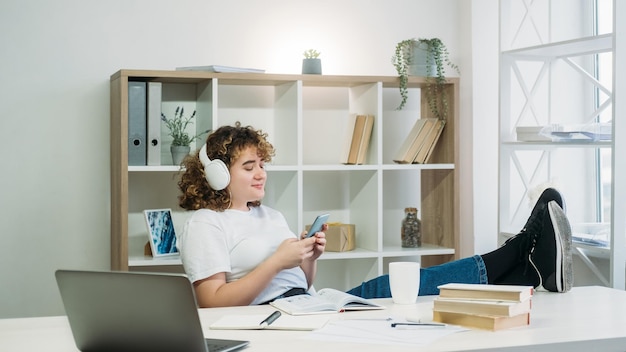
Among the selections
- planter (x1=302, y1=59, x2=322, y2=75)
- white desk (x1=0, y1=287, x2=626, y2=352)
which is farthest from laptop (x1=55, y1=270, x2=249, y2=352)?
planter (x1=302, y1=59, x2=322, y2=75)

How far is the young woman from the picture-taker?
2412 millimetres

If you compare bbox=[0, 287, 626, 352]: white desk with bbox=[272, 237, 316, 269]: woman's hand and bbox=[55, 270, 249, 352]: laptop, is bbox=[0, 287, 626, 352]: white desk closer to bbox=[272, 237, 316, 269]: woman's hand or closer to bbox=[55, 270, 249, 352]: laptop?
bbox=[55, 270, 249, 352]: laptop

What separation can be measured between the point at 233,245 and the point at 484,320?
3.37ft

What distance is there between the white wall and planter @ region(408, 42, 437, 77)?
0.70 metres

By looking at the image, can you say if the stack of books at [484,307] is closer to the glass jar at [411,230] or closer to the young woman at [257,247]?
the young woman at [257,247]

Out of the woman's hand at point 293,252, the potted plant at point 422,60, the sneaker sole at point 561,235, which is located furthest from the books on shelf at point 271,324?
the potted plant at point 422,60

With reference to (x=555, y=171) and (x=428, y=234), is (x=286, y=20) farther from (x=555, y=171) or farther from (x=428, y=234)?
(x=555, y=171)

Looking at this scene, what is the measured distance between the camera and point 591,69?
158 inches

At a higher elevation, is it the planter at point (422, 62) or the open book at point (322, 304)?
the planter at point (422, 62)

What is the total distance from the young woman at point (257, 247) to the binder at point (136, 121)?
2.19 ft

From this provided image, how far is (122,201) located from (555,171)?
2152mm

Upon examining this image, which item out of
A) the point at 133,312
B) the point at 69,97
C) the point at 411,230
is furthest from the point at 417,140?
the point at 133,312

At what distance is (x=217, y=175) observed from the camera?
8.59ft

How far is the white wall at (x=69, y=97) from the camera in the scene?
3.52 m
